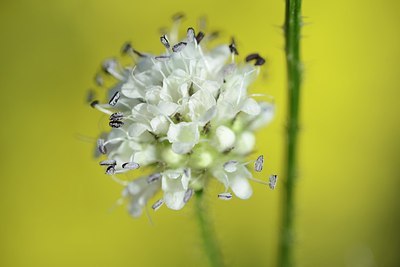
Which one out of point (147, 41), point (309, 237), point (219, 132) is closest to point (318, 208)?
point (309, 237)

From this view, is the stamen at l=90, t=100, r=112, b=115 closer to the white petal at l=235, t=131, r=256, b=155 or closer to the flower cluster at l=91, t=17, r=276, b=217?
the flower cluster at l=91, t=17, r=276, b=217

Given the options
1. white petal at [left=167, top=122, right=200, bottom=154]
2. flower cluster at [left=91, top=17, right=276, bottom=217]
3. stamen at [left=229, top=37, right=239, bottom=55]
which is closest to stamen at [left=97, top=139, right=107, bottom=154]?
flower cluster at [left=91, top=17, right=276, bottom=217]

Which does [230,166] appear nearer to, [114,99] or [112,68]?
[114,99]

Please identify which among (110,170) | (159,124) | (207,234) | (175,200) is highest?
(159,124)

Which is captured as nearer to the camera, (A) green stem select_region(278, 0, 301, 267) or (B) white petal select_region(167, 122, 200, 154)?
(A) green stem select_region(278, 0, 301, 267)

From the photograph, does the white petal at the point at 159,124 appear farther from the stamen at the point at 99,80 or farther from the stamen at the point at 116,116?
the stamen at the point at 99,80

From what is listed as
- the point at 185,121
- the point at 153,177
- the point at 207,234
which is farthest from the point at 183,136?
the point at 207,234
